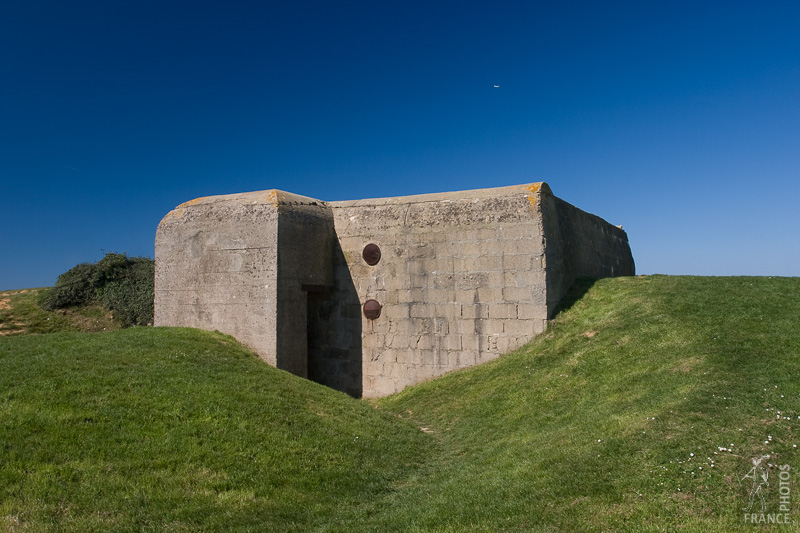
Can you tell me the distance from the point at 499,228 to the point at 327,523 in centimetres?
795

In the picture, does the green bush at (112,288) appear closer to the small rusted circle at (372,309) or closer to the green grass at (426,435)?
the green grass at (426,435)

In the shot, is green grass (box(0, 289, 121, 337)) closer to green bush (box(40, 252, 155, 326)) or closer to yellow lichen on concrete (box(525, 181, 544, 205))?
green bush (box(40, 252, 155, 326))

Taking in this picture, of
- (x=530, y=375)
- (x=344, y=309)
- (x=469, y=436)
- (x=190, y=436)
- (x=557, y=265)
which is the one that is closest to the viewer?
(x=190, y=436)

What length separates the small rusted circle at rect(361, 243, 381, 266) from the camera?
1362cm

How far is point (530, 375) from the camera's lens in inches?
422

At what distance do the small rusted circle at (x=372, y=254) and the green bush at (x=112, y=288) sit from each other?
987 cm

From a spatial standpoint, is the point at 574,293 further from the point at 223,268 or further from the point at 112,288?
the point at 112,288

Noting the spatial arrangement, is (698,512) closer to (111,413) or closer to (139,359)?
(111,413)

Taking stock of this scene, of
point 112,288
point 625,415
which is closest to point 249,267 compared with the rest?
point 625,415

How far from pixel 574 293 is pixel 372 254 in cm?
473

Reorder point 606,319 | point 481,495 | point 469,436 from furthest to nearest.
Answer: point 606,319
point 469,436
point 481,495

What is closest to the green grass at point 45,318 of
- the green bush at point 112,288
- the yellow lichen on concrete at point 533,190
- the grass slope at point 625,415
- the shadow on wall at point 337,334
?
the green bush at point 112,288

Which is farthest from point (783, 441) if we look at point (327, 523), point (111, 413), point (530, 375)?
point (111, 413)

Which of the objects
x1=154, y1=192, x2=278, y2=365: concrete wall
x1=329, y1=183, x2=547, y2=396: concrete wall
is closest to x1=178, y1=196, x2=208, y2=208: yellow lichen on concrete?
x1=154, y1=192, x2=278, y2=365: concrete wall
